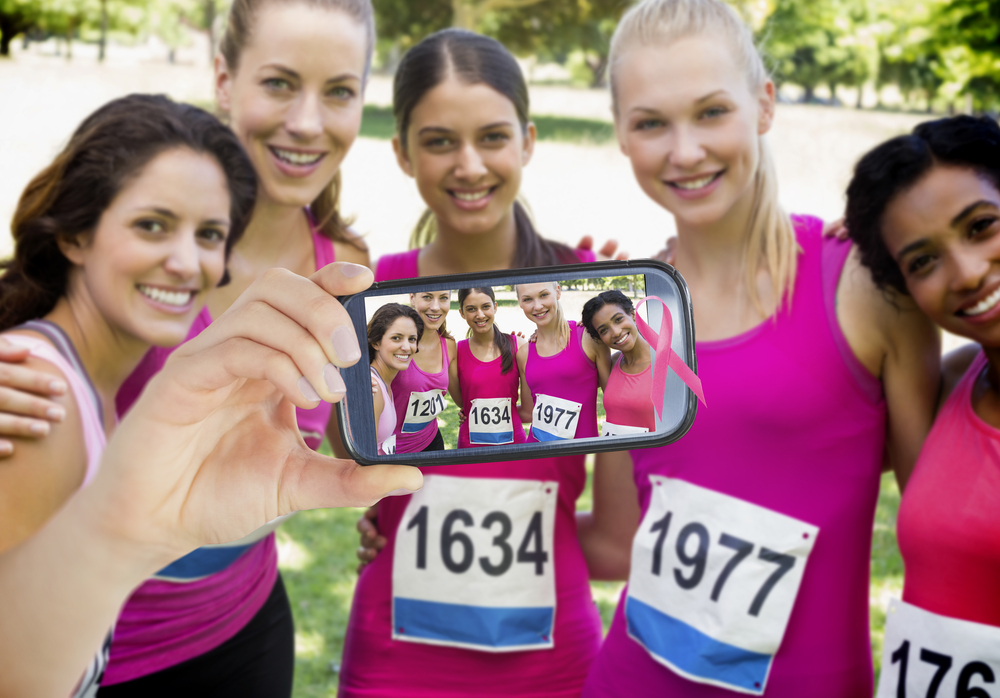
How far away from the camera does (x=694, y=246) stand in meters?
2.80

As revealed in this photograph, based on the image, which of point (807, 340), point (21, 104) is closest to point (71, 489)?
point (807, 340)

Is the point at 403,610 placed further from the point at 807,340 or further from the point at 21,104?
the point at 21,104

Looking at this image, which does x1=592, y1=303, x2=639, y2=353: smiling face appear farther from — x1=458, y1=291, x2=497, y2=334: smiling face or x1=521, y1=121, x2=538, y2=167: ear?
x1=521, y1=121, x2=538, y2=167: ear

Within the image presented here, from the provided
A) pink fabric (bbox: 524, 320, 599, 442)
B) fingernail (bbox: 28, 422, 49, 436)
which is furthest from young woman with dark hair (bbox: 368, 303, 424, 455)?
fingernail (bbox: 28, 422, 49, 436)

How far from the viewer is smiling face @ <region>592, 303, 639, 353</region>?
4.57 feet

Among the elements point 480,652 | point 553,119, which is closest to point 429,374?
point 480,652

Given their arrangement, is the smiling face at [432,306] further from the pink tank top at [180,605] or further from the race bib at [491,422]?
the pink tank top at [180,605]

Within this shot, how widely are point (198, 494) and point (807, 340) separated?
1.81 metres

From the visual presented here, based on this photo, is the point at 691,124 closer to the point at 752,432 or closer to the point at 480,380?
the point at 752,432

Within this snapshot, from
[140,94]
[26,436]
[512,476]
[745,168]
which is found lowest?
[512,476]

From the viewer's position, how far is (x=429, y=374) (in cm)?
136

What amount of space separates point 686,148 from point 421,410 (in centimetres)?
157

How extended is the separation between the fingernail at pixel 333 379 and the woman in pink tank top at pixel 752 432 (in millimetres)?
1518

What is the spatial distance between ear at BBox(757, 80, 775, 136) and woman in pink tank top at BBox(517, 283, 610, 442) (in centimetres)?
169
